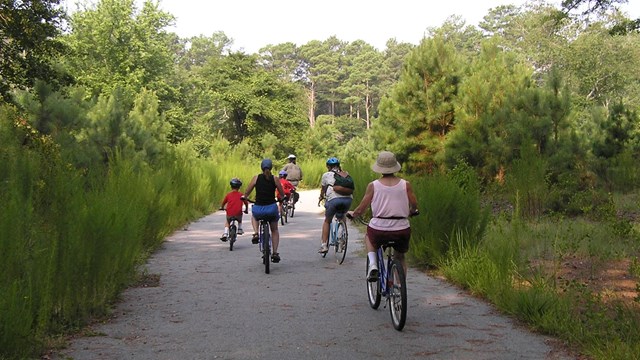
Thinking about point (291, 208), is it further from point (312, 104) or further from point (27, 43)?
point (312, 104)

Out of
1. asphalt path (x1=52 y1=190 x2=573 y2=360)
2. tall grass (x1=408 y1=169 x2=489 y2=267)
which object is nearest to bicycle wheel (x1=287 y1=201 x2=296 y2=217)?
asphalt path (x1=52 y1=190 x2=573 y2=360)

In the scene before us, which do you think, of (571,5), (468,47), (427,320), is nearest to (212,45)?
(468,47)

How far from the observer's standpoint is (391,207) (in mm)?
5988

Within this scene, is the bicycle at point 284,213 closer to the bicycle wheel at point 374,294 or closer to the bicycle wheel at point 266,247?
the bicycle wheel at point 266,247

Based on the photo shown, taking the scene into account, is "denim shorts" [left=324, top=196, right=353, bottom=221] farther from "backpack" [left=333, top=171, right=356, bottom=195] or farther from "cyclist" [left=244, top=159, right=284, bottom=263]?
"cyclist" [left=244, top=159, right=284, bottom=263]

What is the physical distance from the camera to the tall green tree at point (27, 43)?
12.9m

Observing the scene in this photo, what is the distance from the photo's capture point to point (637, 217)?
12891 millimetres

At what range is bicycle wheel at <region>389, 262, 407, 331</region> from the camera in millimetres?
5543

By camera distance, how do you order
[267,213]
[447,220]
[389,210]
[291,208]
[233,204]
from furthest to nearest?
[291,208], [233,204], [267,213], [447,220], [389,210]

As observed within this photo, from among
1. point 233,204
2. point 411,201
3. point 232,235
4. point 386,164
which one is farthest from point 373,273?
point 233,204

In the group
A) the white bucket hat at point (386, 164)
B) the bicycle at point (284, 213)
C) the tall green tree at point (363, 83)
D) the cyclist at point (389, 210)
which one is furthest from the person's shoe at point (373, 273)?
the tall green tree at point (363, 83)

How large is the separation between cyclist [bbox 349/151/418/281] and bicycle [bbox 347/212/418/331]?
0.09 meters

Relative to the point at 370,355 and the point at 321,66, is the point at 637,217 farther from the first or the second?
the point at 321,66

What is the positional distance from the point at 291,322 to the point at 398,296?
115cm
